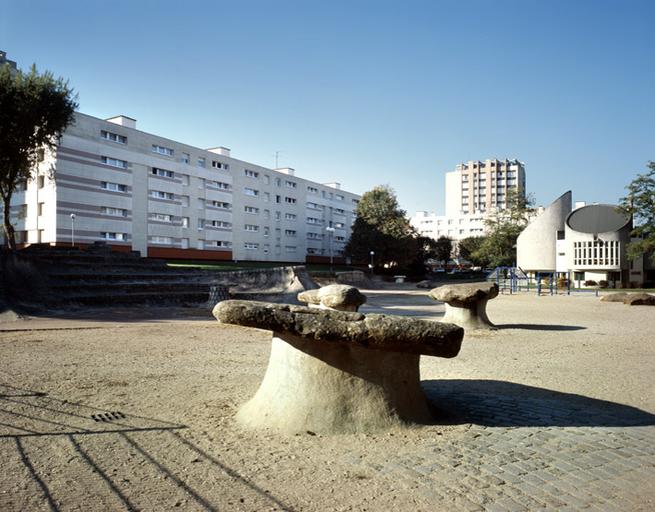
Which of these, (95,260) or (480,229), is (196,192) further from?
(480,229)

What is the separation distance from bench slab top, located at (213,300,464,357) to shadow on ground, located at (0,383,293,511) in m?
1.08

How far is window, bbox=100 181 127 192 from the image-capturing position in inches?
1666

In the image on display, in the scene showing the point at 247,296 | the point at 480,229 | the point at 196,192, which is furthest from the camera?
the point at 480,229

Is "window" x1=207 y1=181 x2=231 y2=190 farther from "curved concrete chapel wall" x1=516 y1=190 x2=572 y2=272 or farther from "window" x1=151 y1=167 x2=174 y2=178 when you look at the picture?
"curved concrete chapel wall" x1=516 y1=190 x2=572 y2=272

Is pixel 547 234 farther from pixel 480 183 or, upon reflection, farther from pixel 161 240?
pixel 480 183

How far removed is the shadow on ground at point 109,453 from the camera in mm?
3189

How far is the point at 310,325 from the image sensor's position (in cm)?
411

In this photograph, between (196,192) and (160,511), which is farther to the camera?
(196,192)

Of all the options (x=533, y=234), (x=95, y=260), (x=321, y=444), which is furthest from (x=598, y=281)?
(x=321, y=444)

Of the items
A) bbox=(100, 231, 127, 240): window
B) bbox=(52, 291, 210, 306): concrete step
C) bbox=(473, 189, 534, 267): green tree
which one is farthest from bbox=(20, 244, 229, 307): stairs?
bbox=(473, 189, 534, 267): green tree

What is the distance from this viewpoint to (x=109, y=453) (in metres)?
3.86

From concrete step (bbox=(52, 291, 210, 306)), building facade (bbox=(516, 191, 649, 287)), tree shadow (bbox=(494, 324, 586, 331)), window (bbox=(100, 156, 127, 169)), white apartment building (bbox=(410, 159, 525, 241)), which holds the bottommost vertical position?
tree shadow (bbox=(494, 324, 586, 331))

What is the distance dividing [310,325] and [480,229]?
116m

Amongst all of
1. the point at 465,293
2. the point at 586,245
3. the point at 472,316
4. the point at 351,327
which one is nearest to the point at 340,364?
the point at 351,327
